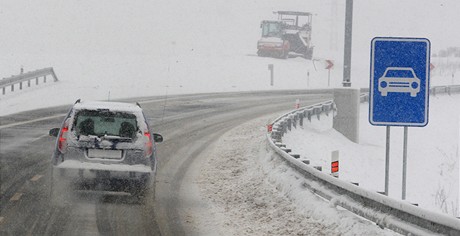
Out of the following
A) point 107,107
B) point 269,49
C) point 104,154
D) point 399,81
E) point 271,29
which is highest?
point 271,29

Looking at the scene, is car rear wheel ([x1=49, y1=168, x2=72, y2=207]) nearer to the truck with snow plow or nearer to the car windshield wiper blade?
the car windshield wiper blade

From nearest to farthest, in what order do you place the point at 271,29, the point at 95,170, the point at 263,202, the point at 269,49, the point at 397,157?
the point at 95,170 → the point at 263,202 → the point at 397,157 → the point at 271,29 → the point at 269,49

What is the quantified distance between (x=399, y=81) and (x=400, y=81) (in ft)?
0.04

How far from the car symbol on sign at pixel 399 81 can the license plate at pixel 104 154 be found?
Result: 14.0ft

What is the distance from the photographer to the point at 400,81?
29.7 feet

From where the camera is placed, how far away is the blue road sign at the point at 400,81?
8.97 metres

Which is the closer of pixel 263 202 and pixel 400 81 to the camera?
pixel 400 81

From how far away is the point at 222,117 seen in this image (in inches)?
1065

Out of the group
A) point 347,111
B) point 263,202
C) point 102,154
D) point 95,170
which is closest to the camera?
point 95,170

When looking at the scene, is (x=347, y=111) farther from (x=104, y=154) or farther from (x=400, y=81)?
(x=400, y=81)

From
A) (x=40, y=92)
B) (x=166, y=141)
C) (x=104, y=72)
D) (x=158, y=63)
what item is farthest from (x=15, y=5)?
(x=166, y=141)

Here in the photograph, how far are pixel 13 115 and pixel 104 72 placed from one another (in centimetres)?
2436

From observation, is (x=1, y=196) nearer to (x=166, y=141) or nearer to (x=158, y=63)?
(x=166, y=141)

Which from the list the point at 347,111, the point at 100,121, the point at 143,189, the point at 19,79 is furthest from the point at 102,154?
the point at 19,79
